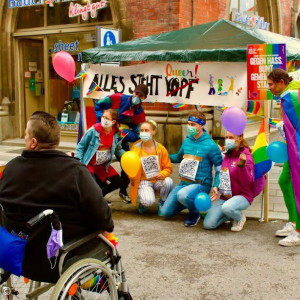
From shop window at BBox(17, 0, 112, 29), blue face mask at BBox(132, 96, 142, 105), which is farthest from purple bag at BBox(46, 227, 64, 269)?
shop window at BBox(17, 0, 112, 29)

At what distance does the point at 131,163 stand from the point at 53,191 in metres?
3.15

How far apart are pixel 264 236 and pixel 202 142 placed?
1.32 m

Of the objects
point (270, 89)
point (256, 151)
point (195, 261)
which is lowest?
point (195, 261)

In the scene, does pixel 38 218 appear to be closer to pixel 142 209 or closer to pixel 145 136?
pixel 145 136

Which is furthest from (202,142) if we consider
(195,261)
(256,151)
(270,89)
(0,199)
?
(0,199)

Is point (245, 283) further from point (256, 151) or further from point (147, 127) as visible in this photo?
point (147, 127)

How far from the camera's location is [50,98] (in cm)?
1232

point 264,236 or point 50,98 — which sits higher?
point 50,98

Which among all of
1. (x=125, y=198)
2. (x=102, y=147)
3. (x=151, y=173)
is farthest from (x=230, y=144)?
(x=125, y=198)

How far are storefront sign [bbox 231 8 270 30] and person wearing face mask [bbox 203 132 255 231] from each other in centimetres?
748

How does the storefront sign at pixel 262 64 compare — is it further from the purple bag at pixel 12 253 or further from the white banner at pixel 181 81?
the purple bag at pixel 12 253

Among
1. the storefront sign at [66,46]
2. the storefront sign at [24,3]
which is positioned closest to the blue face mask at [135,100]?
the storefront sign at [66,46]

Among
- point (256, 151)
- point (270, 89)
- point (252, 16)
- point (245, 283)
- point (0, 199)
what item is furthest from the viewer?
point (252, 16)

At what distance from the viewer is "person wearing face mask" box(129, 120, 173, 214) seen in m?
6.14
